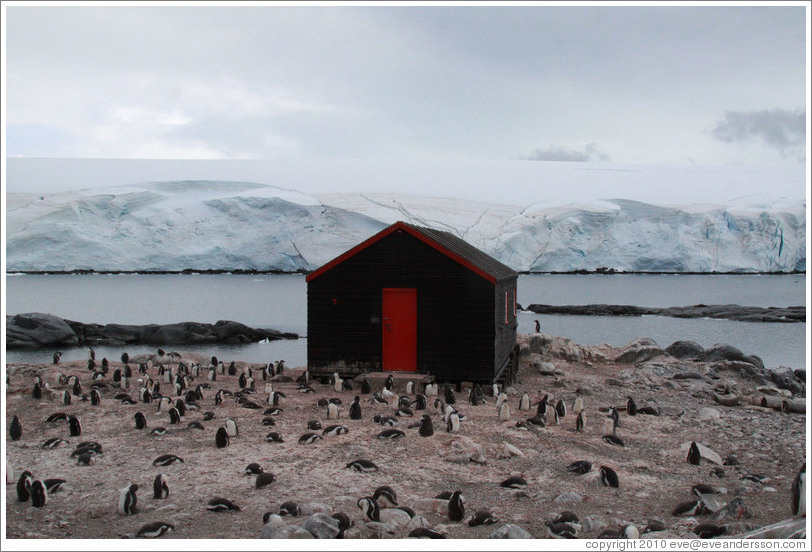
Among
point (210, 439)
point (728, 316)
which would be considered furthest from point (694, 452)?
point (728, 316)

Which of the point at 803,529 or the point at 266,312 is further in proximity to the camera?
the point at 266,312

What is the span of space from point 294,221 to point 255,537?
48852mm

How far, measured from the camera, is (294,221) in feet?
175

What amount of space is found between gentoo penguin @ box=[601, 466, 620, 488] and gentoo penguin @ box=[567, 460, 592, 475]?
0.32m

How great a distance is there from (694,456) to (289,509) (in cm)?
543

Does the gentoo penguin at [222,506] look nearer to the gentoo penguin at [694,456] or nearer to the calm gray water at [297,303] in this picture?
the gentoo penguin at [694,456]

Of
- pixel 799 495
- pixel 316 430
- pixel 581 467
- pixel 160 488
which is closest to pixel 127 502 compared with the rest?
pixel 160 488

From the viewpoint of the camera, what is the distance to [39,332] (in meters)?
32.7

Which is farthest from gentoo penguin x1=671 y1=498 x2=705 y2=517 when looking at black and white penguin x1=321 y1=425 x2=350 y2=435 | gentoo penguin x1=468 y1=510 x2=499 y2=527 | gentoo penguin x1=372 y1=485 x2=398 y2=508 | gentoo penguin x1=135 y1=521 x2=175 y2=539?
gentoo penguin x1=135 y1=521 x2=175 y2=539

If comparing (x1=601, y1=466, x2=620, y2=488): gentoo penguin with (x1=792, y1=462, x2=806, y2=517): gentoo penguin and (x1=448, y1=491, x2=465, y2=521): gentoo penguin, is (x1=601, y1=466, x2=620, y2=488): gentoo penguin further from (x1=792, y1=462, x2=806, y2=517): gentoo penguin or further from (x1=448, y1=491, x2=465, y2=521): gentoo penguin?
(x1=448, y1=491, x2=465, y2=521): gentoo penguin

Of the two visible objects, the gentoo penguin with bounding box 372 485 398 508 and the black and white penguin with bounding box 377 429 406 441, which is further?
the black and white penguin with bounding box 377 429 406 441

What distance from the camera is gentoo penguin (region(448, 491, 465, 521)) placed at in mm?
5930

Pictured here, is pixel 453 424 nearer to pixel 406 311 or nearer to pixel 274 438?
pixel 274 438

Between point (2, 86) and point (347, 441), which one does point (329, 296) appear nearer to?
point (347, 441)
